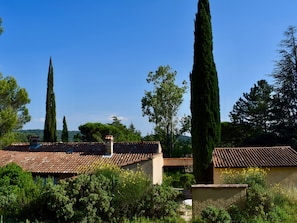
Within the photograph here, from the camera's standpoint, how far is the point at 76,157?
77.0 ft

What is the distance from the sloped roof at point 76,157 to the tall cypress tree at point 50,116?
11035 mm

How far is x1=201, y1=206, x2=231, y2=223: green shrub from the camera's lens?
9156 mm

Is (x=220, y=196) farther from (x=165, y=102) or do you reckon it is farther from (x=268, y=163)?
(x=165, y=102)

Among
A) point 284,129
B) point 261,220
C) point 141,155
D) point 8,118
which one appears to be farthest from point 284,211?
point 284,129

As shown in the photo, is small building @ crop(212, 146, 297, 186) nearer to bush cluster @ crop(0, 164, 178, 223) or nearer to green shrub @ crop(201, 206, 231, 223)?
green shrub @ crop(201, 206, 231, 223)

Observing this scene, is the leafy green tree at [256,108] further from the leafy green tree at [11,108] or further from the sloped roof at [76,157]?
the leafy green tree at [11,108]

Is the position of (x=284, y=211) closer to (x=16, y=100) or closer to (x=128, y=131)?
(x=16, y=100)

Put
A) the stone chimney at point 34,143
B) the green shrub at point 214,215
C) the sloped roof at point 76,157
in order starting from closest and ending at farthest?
the green shrub at point 214,215 → the sloped roof at point 76,157 → the stone chimney at point 34,143

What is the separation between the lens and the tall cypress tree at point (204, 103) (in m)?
20.9

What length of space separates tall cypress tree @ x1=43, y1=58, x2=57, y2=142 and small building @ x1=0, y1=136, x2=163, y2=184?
422 inches

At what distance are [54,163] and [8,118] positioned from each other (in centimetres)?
488

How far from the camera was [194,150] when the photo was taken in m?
21.5

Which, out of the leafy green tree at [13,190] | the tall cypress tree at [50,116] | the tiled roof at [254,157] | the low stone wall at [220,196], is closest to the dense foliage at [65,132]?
the tall cypress tree at [50,116]

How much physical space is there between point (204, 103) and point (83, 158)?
9.19 m
